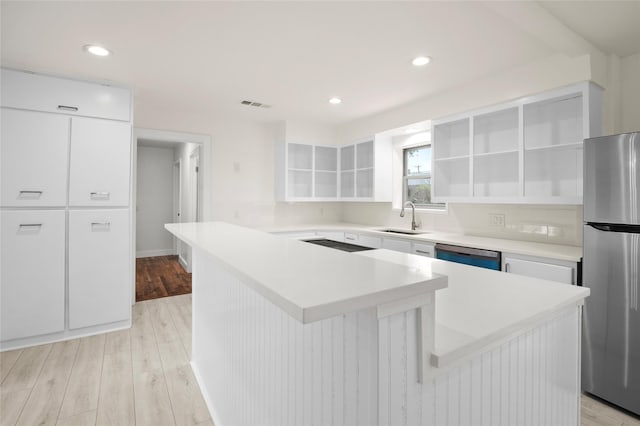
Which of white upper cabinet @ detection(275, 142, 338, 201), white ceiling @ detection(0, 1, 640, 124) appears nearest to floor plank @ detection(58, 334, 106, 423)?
white ceiling @ detection(0, 1, 640, 124)

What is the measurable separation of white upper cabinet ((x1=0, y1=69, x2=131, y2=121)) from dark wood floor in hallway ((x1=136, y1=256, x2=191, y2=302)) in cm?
228

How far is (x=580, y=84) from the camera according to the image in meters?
2.36

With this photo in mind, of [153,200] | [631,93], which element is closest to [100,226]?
[153,200]

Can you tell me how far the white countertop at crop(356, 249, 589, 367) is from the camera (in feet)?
2.73

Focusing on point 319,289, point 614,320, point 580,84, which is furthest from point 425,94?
point 319,289

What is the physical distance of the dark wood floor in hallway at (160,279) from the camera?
4340 millimetres

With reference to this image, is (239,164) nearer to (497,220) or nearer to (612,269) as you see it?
(497,220)

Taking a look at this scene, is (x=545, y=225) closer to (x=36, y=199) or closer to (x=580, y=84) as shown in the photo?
(x=580, y=84)

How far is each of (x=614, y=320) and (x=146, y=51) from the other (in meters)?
3.60

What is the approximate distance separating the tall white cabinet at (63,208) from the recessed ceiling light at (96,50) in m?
0.61

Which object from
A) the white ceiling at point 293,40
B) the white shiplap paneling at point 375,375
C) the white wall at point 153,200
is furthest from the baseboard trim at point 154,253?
the white shiplap paneling at point 375,375

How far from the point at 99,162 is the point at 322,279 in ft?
10.1

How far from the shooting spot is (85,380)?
226 cm

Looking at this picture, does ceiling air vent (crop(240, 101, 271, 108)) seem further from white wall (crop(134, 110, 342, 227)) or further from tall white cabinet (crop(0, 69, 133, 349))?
tall white cabinet (crop(0, 69, 133, 349))
